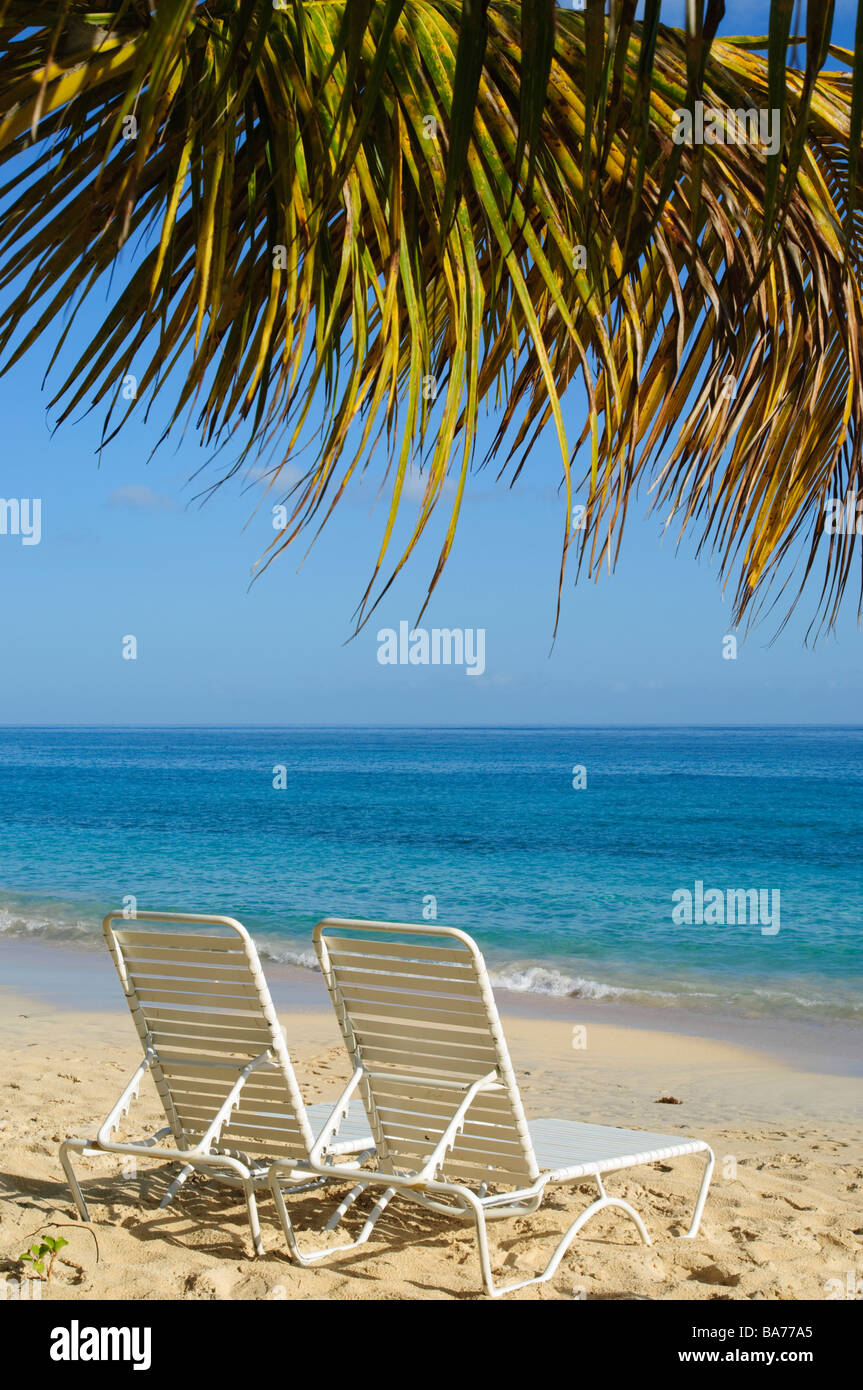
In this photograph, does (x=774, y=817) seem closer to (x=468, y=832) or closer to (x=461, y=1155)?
(x=468, y=832)

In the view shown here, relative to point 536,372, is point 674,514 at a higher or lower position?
lower

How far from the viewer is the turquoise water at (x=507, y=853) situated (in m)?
14.8

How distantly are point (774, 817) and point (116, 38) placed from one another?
127 feet

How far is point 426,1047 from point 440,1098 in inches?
6.1

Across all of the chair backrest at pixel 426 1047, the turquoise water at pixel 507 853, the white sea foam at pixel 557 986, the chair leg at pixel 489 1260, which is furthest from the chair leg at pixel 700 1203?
the white sea foam at pixel 557 986

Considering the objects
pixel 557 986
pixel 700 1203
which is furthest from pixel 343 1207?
pixel 557 986

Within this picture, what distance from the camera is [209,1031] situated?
12.4 feet

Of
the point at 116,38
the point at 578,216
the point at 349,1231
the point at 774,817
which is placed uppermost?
the point at 116,38

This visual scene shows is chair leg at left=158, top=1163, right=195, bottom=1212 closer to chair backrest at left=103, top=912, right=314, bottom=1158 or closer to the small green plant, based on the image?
chair backrest at left=103, top=912, right=314, bottom=1158

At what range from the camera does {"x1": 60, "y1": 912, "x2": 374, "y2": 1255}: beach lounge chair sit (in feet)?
11.9

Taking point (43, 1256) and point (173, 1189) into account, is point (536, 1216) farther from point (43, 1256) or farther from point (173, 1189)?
point (43, 1256)

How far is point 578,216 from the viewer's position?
5.91ft
